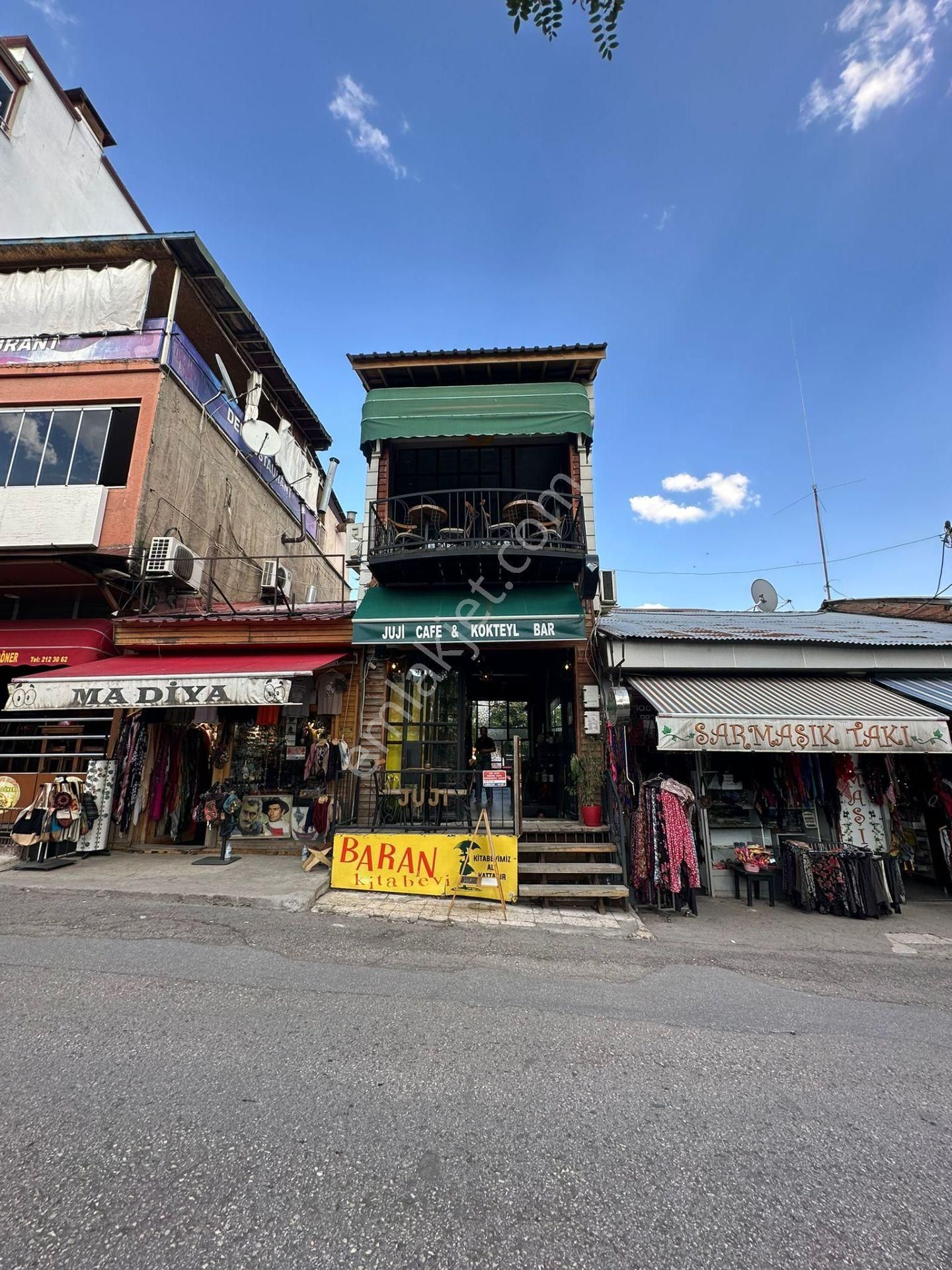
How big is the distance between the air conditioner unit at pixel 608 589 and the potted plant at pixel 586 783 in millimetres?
3184

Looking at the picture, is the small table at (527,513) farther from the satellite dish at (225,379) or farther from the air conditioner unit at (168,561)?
the satellite dish at (225,379)

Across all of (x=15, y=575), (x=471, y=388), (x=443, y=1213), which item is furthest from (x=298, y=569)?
(x=443, y=1213)

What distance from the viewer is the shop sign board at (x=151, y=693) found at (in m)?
8.75

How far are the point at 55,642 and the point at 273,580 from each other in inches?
182

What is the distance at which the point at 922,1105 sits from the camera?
317 cm

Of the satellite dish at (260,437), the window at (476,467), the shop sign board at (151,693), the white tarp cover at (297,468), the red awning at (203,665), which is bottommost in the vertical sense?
the shop sign board at (151,693)

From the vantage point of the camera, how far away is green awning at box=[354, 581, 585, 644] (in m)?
8.97

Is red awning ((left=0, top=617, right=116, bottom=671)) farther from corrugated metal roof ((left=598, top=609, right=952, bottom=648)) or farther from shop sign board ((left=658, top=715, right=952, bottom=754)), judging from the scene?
shop sign board ((left=658, top=715, right=952, bottom=754))

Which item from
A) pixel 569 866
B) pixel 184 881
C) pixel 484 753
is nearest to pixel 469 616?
pixel 569 866

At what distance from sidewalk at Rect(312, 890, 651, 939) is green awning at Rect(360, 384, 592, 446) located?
8552mm

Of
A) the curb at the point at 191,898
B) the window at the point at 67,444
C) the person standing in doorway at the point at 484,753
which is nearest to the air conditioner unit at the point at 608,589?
the person standing in doorway at the point at 484,753

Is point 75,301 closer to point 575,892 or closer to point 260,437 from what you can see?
point 260,437

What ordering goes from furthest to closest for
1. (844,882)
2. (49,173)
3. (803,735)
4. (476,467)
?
(49,173), (476,467), (803,735), (844,882)

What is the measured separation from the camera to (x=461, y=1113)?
2.92 meters
